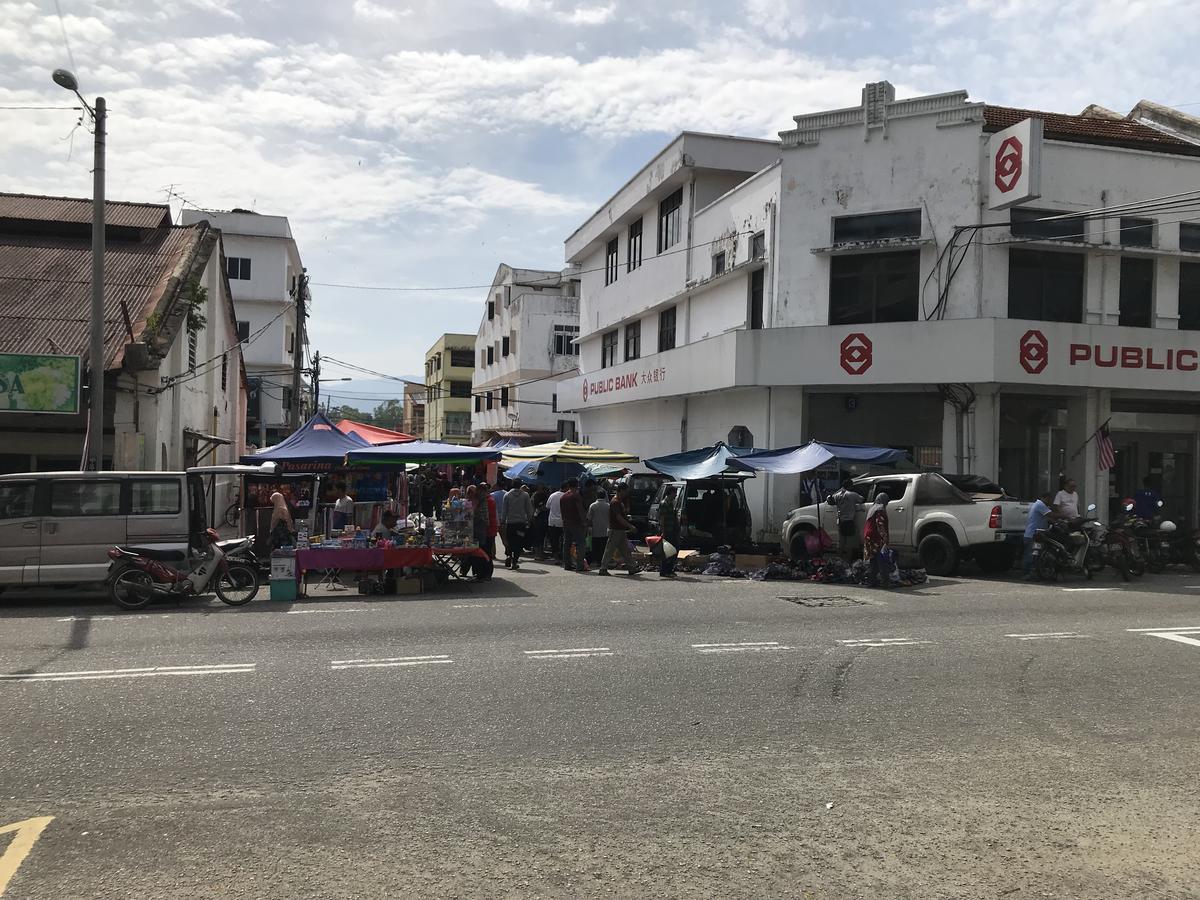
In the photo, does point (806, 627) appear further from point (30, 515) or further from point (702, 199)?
point (702, 199)

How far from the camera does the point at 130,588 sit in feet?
42.6

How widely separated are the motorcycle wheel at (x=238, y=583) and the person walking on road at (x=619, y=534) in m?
6.65

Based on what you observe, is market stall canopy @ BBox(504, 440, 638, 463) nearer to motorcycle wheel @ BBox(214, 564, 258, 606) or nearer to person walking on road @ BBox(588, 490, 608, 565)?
person walking on road @ BBox(588, 490, 608, 565)

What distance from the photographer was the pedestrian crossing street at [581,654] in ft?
28.2

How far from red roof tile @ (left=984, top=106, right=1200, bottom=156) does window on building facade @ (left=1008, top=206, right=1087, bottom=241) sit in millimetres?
2163

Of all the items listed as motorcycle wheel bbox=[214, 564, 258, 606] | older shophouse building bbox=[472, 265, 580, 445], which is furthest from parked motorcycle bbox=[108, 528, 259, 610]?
older shophouse building bbox=[472, 265, 580, 445]

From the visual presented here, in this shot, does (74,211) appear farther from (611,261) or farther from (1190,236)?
(1190,236)

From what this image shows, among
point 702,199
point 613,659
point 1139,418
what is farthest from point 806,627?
point 702,199

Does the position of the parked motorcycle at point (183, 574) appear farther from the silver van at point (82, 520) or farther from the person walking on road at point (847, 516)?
the person walking on road at point (847, 516)

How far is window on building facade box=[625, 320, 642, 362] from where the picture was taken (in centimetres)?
3497

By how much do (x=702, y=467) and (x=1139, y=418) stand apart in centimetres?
1248

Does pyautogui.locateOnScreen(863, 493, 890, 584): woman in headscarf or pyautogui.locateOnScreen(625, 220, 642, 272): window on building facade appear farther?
pyautogui.locateOnScreen(625, 220, 642, 272): window on building facade

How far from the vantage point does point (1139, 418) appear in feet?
78.0

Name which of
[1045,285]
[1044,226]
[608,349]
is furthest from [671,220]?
[1045,285]
